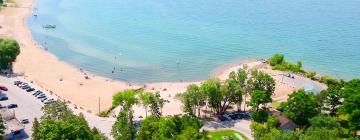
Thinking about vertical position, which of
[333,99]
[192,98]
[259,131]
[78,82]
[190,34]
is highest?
[190,34]

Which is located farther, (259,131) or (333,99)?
(333,99)

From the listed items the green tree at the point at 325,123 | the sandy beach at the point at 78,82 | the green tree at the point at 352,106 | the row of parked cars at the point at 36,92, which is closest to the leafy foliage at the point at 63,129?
the row of parked cars at the point at 36,92

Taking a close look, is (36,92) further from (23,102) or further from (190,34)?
(190,34)

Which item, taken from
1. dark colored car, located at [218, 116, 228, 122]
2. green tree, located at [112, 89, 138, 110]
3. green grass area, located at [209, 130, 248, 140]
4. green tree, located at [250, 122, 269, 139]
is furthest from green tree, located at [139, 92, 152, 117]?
green tree, located at [250, 122, 269, 139]

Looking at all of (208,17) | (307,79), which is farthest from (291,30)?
(307,79)

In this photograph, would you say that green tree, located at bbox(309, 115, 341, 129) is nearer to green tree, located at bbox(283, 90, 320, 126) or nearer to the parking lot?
green tree, located at bbox(283, 90, 320, 126)

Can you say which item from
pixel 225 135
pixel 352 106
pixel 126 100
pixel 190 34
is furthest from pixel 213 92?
pixel 190 34
